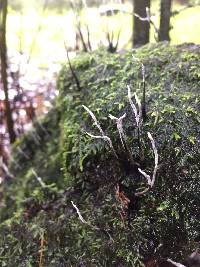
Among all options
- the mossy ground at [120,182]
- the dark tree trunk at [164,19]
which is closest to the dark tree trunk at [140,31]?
the dark tree trunk at [164,19]

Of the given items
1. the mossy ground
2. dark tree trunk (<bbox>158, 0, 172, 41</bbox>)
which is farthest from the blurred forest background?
the mossy ground

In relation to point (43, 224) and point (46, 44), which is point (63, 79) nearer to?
point (43, 224)

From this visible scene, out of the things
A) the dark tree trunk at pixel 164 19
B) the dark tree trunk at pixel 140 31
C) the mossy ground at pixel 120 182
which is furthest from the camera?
the dark tree trunk at pixel 140 31

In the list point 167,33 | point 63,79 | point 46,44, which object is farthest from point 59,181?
point 46,44

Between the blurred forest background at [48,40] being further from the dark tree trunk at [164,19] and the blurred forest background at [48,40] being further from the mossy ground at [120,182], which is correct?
the mossy ground at [120,182]

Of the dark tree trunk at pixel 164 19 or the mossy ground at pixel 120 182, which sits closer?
the mossy ground at pixel 120 182

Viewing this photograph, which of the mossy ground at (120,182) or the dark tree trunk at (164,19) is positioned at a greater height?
the dark tree trunk at (164,19)

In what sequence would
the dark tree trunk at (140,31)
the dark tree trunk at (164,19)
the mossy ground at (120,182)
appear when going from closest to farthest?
the mossy ground at (120,182)
the dark tree trunk at (164,19)
the dark tree trunk at (140,31)

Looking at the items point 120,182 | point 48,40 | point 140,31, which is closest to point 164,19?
point 140,31
